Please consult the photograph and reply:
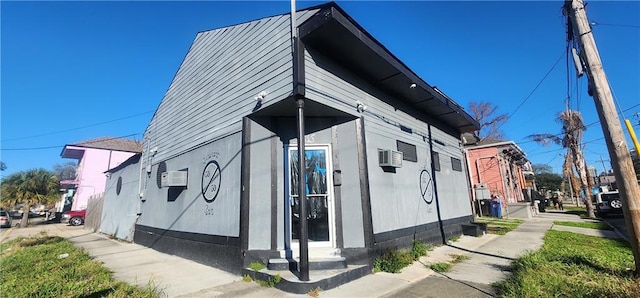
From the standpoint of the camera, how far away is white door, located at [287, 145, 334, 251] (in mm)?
5230

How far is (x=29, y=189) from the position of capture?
19.3 metres

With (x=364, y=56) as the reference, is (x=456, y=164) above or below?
below

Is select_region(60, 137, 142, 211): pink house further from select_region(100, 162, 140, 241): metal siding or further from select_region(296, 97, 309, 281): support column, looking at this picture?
select_region(296, 97, 309, 281): support column

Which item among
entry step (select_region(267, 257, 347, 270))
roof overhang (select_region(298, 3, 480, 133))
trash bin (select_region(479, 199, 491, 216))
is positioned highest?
roof overhang (select_region(298, 3, 480, 133))

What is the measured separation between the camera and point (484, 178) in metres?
19.5

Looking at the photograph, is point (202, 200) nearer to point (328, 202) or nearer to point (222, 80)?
point (222, 80)

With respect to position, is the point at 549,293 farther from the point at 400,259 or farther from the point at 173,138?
the point at 173,138

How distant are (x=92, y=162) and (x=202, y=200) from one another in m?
24.5

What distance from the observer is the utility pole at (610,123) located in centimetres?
372

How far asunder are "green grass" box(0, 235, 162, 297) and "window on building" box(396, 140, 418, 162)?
5.72m

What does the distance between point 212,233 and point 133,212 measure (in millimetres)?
6085

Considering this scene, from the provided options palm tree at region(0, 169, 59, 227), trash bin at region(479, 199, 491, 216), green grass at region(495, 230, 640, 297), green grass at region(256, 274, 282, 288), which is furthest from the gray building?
palm tree at region(0, 169, 59, 227)

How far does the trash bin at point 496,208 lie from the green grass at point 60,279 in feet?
53.5

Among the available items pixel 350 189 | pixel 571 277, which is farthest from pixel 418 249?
pixel 571 277
